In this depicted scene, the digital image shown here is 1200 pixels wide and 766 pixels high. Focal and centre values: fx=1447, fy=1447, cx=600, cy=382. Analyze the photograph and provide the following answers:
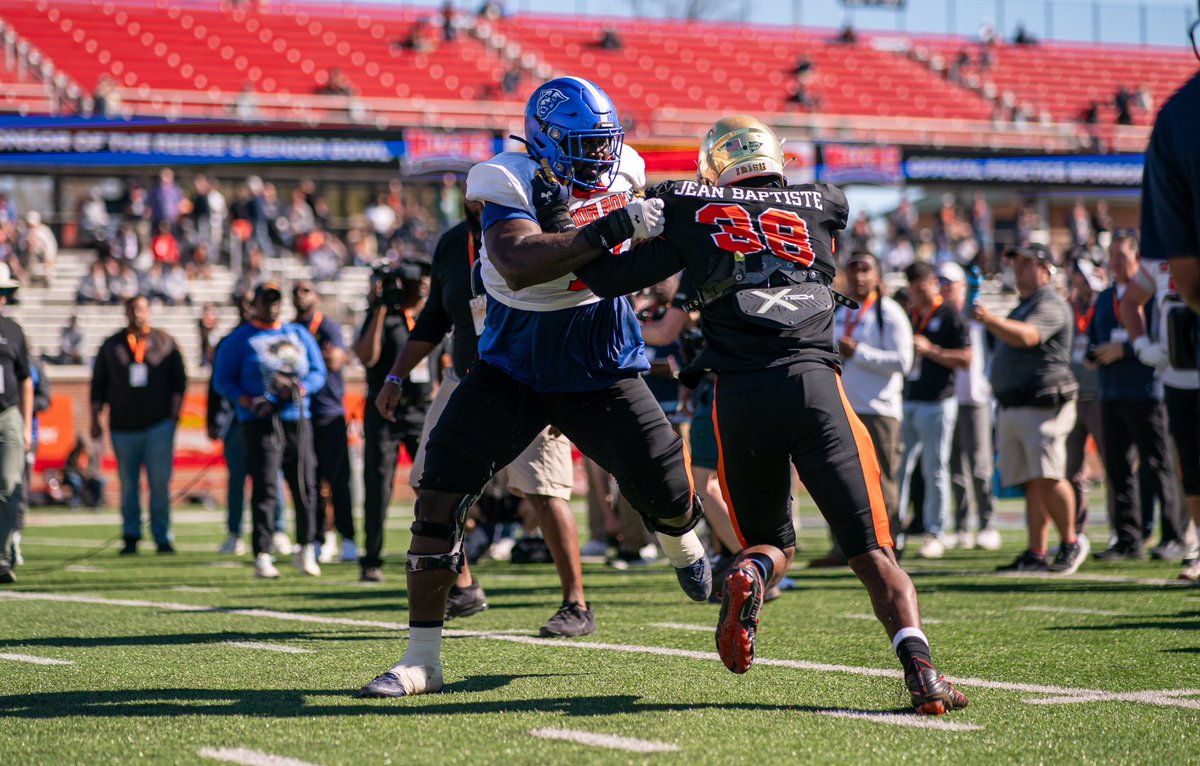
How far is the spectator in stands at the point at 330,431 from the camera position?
10289 millimetres

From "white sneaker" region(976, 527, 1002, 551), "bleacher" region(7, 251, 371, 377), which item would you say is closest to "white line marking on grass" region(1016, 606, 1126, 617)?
"white sneaker" region(976, 527, 1002, 551)

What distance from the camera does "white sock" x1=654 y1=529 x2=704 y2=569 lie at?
4.98 metres

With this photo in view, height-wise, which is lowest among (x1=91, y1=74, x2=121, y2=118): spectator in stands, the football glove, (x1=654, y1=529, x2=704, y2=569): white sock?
(x1=654, y1=529, x2=704, y2=569): white sock

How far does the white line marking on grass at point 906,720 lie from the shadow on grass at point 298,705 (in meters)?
0.04

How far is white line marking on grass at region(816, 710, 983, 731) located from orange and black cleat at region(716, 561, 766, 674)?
0.28 meters

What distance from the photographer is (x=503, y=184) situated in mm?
4512

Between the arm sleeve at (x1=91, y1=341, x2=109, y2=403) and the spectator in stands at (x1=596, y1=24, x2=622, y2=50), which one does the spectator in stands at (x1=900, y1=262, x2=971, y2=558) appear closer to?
the arm sleeve at (x1=91, y1=341, x2=109, y2=403)

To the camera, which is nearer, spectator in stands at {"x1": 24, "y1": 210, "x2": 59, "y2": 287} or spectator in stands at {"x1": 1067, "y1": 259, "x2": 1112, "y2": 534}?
spectator in stands at {"x1": 1067, "y1": 259, "x2": 1112, "y2": 534}

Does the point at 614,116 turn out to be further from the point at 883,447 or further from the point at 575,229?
the point at 883,447

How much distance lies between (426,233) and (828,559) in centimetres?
1751

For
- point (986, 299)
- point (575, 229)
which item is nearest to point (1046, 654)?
point (575, 229)

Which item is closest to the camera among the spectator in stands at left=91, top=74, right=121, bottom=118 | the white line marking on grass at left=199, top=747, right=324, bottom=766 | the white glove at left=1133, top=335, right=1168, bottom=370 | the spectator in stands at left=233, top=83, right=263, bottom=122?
the white line marking on grass at left=199, top=747, right=324, bottom=766

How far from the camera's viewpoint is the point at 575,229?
4.45 meters

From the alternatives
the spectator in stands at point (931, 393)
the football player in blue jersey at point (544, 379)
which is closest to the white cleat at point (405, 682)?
the football player in blue jersey at point (544, 379)
